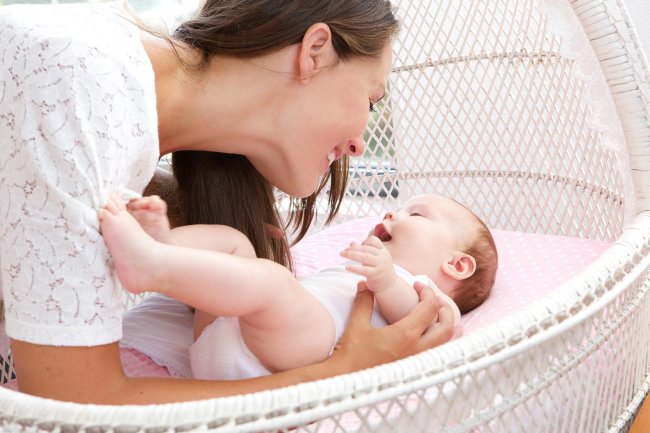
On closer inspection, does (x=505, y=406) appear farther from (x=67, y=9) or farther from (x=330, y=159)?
(x=67, y=9)

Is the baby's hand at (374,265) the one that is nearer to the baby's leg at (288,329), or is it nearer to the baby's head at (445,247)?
the baby's leg at (288,329)

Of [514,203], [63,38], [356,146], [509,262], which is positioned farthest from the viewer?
[514,203]

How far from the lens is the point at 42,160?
80 centimetres

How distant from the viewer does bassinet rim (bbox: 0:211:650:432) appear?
664mm

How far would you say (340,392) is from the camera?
71 centimetres

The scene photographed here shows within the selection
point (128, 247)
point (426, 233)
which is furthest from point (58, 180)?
point (426, 233)

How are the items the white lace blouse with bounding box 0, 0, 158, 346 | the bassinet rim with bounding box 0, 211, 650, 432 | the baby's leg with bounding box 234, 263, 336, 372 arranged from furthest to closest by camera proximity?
the baby's leg with bounding box 234, 263, 336, 372 → the white lace blouse with bounding box 0, 0, 158, 346 → the bassinet rim with bounding box 0, 211, 650, 432

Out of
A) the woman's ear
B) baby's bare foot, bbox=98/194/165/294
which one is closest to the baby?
baby's bare foot, bbox=98/194/165/294

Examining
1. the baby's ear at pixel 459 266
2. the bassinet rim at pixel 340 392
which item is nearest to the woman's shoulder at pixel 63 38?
the bassinet rim at pixel 340 392

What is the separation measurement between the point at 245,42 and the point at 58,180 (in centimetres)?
35

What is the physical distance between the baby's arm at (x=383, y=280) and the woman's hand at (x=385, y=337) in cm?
2

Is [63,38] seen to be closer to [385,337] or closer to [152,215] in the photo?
[152,215]

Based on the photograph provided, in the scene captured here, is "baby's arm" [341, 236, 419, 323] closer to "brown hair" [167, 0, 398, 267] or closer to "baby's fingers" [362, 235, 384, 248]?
"baby's fingers" [362, 235, 384, 248]

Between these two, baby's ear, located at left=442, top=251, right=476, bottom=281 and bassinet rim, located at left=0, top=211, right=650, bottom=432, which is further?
baby's ear, located at left=442, top=251, right=476, bottom=281
